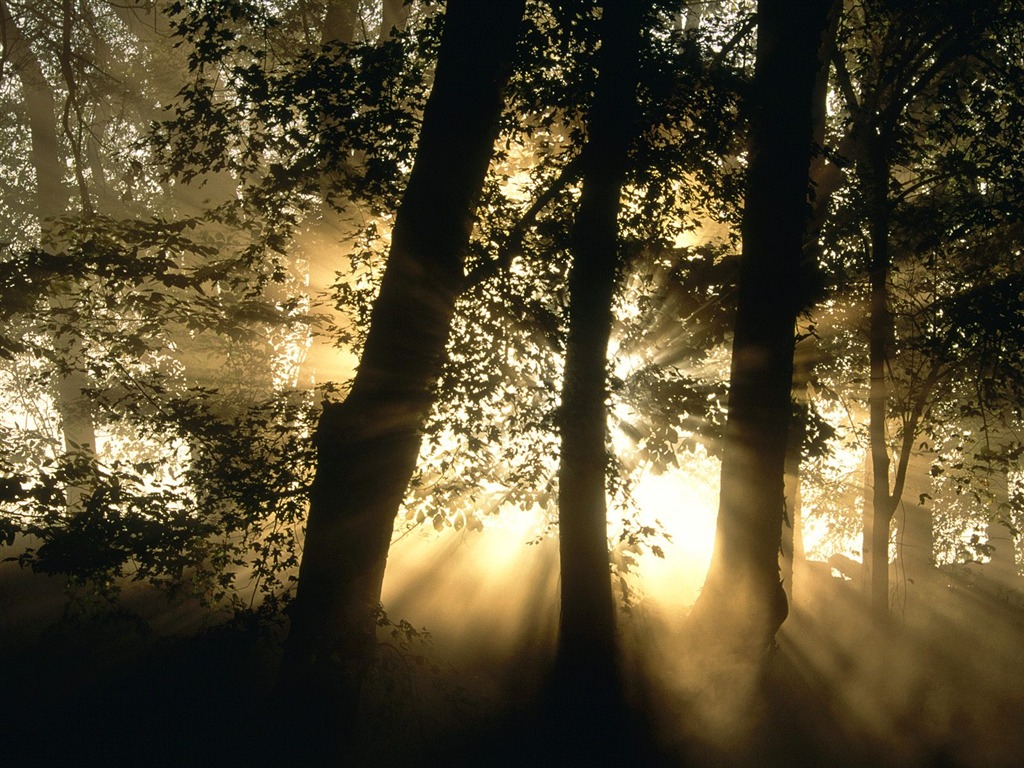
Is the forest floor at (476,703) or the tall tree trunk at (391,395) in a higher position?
the tall tree trunk at (391,395)

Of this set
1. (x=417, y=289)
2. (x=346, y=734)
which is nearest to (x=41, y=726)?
(x=346, y=734)

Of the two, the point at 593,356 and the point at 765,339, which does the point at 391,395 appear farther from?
the point at 765,339

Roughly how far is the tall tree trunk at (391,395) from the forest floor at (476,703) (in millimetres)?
517

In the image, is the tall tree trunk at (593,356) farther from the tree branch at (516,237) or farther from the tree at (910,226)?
the tree at (910,226)

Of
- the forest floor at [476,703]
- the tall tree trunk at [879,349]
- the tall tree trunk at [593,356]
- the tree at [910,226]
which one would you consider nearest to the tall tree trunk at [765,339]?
the forest floor at [476,703]

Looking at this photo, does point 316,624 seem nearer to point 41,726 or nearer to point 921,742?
point 41,726

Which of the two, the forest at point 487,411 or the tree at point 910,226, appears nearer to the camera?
the forest at point 487,411

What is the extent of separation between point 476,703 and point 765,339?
17.4 ft

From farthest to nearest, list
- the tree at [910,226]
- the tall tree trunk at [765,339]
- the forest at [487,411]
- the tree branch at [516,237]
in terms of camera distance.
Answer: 1. the tree at [910,226]
2. the tree branch at [516,237]
3. the tall tree trunk at [765,339]
4. the forest at [487,411]

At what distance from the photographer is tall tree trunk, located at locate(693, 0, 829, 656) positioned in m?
7.83

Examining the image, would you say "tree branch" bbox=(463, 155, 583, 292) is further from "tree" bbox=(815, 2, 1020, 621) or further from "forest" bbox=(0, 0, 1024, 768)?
"tree" bbox=(815, 2, 1020, 621)

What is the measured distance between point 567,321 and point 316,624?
4.88 meters

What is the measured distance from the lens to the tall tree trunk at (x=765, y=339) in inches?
308

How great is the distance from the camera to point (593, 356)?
923 centimetres
